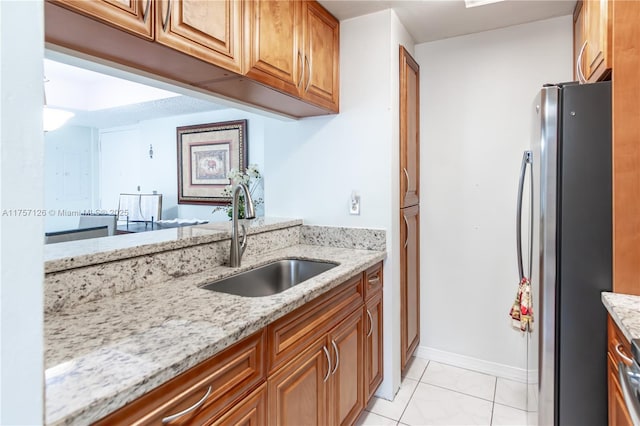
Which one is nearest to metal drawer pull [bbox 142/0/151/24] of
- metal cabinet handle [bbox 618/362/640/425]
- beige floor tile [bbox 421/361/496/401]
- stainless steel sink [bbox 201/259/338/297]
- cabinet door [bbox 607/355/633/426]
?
stainless steel sink [bbox 201/259/338/297]

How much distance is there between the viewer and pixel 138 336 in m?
0.89

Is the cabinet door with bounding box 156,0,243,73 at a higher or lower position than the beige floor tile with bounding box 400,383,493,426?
higher

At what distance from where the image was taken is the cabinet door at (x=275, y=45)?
1492 millimetres

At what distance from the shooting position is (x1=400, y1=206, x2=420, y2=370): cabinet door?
2244 millimetres

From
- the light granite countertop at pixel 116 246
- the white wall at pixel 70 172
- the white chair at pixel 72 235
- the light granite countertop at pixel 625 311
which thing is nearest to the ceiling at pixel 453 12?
the light granite countertop at pixel 116 246

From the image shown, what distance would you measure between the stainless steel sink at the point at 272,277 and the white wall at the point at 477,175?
108cm

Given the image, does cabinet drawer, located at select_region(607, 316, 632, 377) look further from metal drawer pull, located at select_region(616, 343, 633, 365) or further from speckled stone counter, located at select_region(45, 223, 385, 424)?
speckled stone counter, located at select_region(45, 223, 385, 424)

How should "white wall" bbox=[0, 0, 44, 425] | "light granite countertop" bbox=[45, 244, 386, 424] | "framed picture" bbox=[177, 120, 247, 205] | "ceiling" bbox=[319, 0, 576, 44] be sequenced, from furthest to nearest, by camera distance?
1. "framed picture" bbox=[177, 120, 247, 205]
2. "ceiling" bbox=[319, 0, 576, 44]
3. "light granite countertop" bbox=[45, 244, 386, 424]
4. "white wall" bbox=[0, 0, 44, 425]

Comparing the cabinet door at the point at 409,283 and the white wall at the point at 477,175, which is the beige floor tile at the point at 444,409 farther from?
the white wall at the point at 477,175

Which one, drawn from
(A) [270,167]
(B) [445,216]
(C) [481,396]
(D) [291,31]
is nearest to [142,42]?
(D) [291,31]

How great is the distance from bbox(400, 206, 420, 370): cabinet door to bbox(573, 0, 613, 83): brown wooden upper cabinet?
3.71 feet

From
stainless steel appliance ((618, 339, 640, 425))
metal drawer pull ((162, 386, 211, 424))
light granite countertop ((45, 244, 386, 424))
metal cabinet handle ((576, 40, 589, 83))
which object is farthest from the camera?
metal cabinet handle ((576, 40, 589, 83))

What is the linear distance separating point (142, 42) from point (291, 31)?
0.80 m

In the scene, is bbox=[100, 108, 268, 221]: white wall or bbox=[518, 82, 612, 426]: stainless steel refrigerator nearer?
bbox=[518, 82, 612, 426]: stainless steel refrigerator
